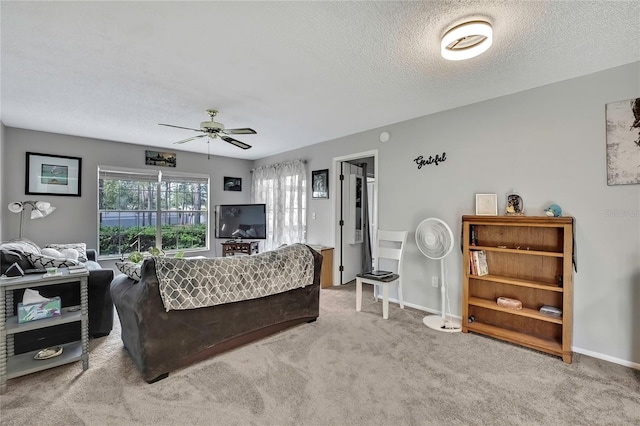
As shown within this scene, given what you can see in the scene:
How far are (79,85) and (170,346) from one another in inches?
100

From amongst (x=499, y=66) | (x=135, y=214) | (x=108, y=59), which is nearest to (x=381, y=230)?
(x=499, y=66)

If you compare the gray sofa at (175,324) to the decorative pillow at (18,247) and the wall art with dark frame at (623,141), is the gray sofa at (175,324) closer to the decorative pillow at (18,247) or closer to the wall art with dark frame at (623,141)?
the decorative pillow at (18,247)

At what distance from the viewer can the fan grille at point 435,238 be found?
310cm

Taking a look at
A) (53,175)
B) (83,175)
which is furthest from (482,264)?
(53,175)

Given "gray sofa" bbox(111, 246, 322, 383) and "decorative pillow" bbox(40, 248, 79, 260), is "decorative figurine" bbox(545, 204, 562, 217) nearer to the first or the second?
"gray sofa" bbox(111, 246, 322, 383)

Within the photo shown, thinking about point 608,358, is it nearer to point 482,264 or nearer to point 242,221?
point 482,264

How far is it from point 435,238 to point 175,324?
102 inches

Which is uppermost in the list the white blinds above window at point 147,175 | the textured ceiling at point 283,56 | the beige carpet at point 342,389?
the textured ceiling at point 283,56

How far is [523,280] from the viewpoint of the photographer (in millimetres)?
2766

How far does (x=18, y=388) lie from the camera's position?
2.02 metres

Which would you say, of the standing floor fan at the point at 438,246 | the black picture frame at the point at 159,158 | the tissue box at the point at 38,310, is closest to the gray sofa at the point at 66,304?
the tissue box at the point at 38,310

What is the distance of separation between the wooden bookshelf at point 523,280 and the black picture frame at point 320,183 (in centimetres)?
242

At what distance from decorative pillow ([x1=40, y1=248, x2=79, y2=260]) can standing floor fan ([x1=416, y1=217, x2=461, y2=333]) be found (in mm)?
4175

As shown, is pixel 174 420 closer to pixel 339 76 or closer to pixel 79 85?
pixel 339 76
